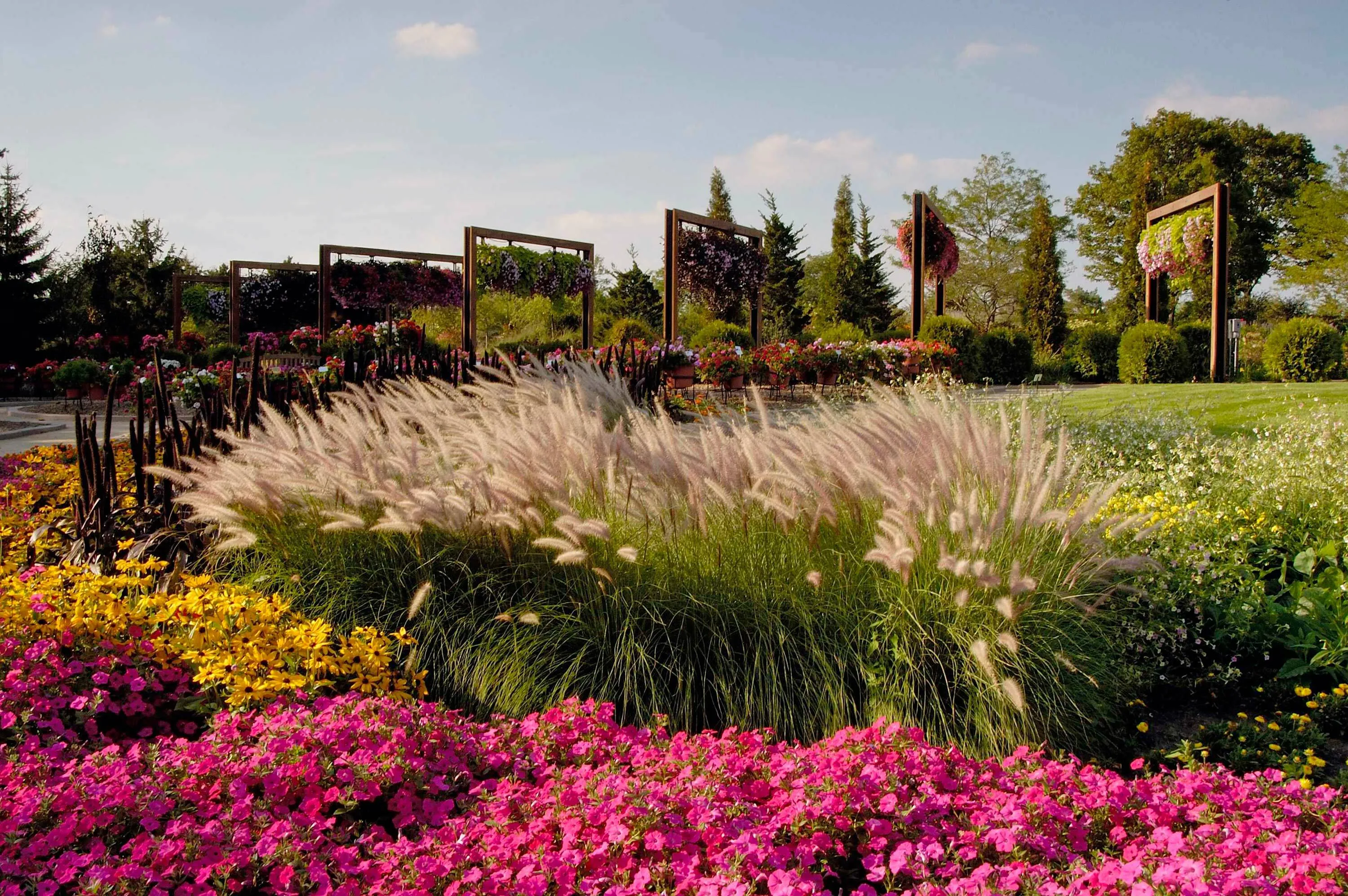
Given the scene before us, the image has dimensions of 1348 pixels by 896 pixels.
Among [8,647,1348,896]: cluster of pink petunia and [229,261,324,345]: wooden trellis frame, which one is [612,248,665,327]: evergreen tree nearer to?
[229,261,324,345]: wooden trellis frame

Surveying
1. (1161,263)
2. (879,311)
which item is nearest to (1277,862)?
(1161,263)

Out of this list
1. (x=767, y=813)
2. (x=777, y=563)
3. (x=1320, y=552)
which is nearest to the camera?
(x=767, y=813)

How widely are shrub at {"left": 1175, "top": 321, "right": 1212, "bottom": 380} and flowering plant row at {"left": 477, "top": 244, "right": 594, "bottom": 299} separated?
10530mm

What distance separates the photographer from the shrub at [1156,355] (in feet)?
51.5

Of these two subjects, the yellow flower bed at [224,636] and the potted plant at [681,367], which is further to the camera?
the potted plant at [681,367]

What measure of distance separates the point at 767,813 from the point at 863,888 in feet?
0.82

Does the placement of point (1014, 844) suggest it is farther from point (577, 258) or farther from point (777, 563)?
point (577, 258)

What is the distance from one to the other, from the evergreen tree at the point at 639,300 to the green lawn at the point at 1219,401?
16626mm

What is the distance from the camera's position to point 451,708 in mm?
2650

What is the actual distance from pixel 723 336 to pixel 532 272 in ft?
10.3

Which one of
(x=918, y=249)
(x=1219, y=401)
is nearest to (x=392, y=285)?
(x=918, y=249)

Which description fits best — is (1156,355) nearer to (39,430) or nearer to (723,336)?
(723,336)

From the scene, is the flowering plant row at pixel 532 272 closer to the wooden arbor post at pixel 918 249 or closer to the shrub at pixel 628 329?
the shrub at pixel 628 329

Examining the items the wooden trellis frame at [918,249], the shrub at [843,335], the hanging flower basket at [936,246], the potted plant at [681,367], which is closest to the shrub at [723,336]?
the shrub at [843,335]
